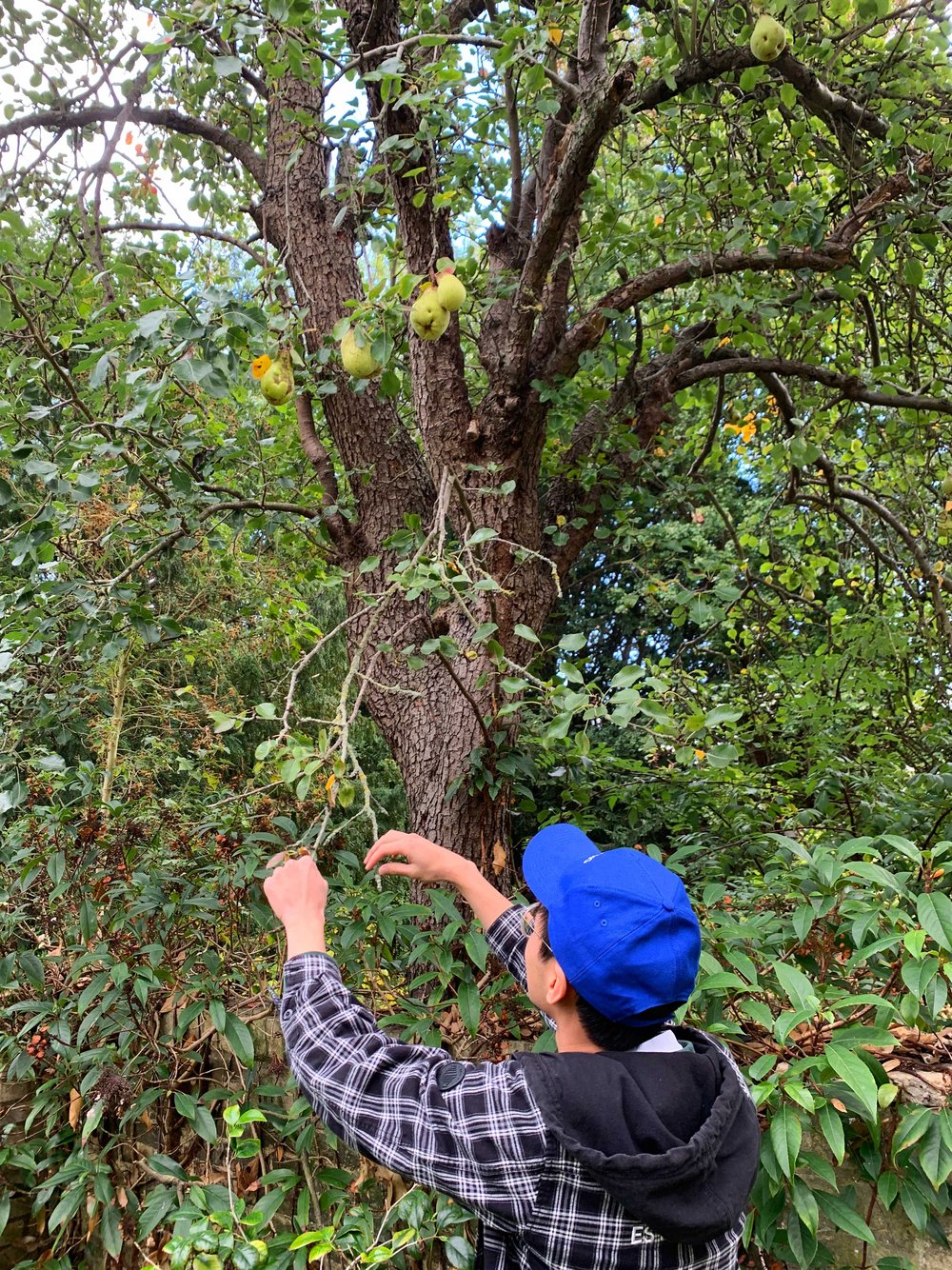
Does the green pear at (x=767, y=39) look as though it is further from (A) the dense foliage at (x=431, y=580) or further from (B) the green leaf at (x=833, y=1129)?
(B) the green leaf at (x=833, y=1129)

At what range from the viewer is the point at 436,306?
1.68 meters

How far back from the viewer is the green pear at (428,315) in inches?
65.6

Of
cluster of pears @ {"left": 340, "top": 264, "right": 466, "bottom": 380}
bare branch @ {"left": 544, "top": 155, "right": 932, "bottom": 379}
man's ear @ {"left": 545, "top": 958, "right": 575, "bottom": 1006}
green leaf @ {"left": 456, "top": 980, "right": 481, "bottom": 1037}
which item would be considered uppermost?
bare branch @ {"left": 544, "top": 155, "right": 932, "bottom": 379}

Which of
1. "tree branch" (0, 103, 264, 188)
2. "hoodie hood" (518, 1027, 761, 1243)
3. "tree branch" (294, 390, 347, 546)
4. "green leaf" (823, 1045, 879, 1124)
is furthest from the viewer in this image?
"tree branch" (0, 103, 264, 188)

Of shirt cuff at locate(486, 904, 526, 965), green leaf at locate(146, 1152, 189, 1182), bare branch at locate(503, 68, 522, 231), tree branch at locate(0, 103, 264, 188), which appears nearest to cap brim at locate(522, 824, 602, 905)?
shirt cuff at locate(486, 904, 526, 965)

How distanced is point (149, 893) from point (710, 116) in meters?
2.85

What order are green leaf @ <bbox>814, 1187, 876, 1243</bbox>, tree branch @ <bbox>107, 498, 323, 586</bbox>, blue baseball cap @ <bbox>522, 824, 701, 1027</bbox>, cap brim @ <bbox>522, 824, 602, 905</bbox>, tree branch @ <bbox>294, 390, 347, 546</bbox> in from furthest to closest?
tree branch @ <bbox>294, 390, 347, 546</bbox>
tree branch @ <bbox>107, 498, 323, 586</bbox>
green leaf @ <bbox>814, 1187, 876, 1243</bbox>
cap brim @ <bbox>522, 824, 602, 905</bbox>
blue baseball cap @ <bbox>522, 824, 701, 1027</bbox>

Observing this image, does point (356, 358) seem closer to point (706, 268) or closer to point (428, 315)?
point (428, 315)

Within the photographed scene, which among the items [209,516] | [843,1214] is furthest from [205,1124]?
[209,516]

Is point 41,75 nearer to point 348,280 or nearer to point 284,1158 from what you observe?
point 348,280

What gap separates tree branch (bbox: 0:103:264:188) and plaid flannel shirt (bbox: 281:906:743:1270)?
2.60 meters

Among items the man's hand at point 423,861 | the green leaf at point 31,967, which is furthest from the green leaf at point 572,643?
the green leaf at point 31,967

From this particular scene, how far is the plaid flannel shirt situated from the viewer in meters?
0.96

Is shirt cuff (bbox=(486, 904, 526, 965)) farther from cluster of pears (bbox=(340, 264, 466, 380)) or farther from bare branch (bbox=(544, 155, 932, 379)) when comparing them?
bare branch (bbox=(544, 155, 932, 379))
